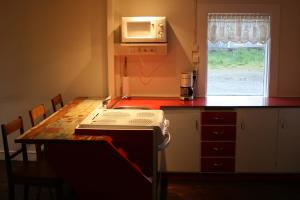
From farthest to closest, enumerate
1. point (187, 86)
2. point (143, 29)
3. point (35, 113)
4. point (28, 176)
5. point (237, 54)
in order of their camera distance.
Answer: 1. point (237, 54)
2. point (187, 86)
3. point (143, 29)
4. point (35, 113)
5. point (28, 176)

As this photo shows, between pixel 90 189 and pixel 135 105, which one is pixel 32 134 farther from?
pixel 135 105

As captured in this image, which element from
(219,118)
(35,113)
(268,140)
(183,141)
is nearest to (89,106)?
(35,113)

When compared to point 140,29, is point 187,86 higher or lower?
lower

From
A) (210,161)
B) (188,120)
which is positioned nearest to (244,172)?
(210,161)

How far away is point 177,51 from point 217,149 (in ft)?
3.86

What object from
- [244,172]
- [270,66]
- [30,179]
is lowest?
[244,172]

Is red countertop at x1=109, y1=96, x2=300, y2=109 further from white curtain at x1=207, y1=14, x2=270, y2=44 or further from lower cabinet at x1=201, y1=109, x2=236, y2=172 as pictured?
white curtain at x1=207, y1=14, x2=270, y2=44

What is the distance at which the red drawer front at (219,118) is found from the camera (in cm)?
A: 378

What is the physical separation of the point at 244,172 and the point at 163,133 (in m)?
1.45

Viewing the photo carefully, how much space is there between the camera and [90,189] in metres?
2.65

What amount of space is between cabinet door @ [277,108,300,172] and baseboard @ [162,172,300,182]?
0.09 metres

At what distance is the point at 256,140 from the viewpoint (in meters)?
3.83

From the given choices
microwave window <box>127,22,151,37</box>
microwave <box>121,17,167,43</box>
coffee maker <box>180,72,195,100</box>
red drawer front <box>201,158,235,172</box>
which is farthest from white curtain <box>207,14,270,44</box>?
red drawer front <box>201,158,235,172</box>

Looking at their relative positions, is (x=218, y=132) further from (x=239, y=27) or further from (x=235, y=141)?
(x=239, y=27)
